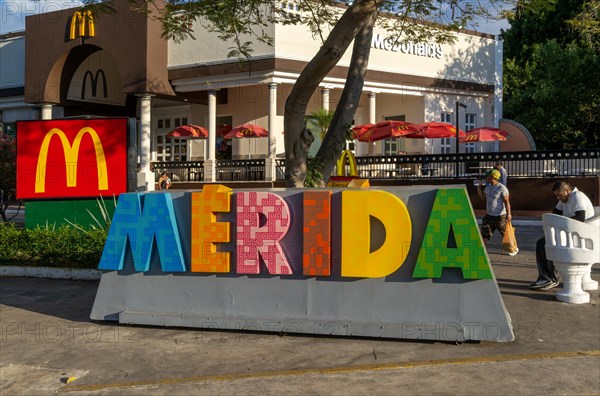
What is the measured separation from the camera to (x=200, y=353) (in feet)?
22.2

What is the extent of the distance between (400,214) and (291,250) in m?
1.35

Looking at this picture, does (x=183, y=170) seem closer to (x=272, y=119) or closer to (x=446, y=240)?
(x=272, y=119)

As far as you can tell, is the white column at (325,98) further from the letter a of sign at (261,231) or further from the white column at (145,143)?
the letter a of sign at (261,231)

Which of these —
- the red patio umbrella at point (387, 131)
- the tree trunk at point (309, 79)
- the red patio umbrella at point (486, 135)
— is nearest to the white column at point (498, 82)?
the red patio umbrella at point (486, 135)

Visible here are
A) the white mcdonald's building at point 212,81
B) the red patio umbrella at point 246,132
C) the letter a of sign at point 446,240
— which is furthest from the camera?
the white mcdonald's building at point 212,81

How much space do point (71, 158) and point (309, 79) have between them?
490 centimetres

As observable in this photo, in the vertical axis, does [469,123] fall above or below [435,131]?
above

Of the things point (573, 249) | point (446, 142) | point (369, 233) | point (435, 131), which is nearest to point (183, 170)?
point (435, 131)

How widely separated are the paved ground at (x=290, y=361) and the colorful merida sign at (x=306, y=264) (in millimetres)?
230

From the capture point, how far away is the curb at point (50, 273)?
11.2 metres

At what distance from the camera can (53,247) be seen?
38.4 feet

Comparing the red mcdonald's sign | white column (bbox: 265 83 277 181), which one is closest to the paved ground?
the red mcdonald's sign

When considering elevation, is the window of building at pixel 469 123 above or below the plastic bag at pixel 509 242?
above

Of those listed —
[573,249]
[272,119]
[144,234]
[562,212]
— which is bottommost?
[573,249]
